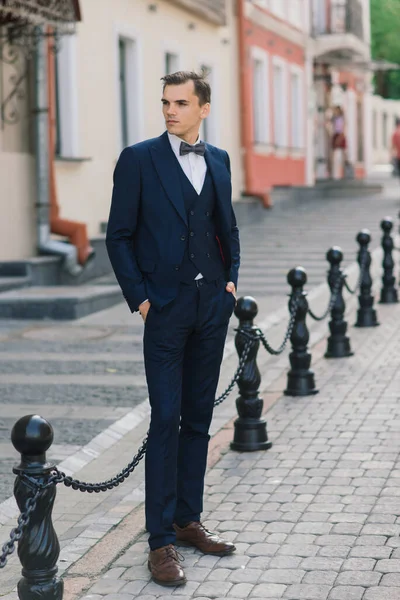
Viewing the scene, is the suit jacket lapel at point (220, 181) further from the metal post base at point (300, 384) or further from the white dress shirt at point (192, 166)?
the metal post base at point (300, 384)

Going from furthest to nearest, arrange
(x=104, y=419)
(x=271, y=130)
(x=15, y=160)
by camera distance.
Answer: (x=271, y=130) → (x=15, y=160) → (x=104, y=419)

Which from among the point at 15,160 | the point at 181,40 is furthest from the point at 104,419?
the point at 181,40

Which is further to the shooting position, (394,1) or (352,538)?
(394,1)

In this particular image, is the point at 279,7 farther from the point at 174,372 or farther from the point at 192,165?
the point at 174,372

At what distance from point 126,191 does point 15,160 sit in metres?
10.0

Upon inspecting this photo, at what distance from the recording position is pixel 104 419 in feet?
25.7

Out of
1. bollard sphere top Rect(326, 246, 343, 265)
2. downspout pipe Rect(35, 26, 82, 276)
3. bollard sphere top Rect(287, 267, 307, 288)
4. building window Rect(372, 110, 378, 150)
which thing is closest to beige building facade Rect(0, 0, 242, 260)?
downspout pipe Rect(35, 26, 82, 276)

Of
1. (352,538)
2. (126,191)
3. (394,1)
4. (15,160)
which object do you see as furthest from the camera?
(394,1)

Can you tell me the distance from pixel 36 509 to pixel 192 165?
159 centimetres

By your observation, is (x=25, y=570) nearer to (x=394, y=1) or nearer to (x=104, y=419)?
(x=104, y=419)

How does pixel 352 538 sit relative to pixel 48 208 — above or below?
below

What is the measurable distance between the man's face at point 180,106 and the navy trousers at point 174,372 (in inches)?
24.5

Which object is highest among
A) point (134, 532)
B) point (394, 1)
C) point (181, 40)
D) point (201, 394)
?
point (394, 1)

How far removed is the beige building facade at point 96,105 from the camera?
1472cm
